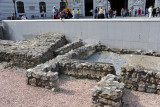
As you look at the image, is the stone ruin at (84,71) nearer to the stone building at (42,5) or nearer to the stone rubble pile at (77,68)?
the stone rubble pile at (77,68)

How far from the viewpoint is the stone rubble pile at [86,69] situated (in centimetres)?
691

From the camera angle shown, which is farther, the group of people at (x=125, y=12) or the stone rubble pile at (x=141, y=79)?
the group of people at (x=125, y=12)

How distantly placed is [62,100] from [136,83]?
2863 millimetres

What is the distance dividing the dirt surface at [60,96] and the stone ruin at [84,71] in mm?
305

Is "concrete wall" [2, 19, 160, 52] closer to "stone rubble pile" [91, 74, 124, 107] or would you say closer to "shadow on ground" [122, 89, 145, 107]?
"shadow on ground" [122, 89, 145, 107]

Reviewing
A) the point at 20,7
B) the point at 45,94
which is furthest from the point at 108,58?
the point at 20,7

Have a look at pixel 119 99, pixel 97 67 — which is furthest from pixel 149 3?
pixel 119 99

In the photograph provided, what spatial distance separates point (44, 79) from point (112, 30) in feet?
24.0

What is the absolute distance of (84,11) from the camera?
30531 millimetres

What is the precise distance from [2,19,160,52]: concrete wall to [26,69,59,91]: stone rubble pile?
7.01 m

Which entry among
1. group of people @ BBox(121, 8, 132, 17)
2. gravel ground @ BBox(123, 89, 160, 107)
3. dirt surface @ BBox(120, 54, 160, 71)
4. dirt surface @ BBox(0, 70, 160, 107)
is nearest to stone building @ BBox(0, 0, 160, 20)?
group of people @ BBox(121, 8, 132, 17)

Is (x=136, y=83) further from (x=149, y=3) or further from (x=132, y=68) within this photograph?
(x=149, y=3)

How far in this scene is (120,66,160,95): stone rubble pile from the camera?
19.1ft

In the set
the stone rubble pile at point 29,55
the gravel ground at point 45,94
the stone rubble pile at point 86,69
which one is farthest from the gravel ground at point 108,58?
the gravel ground at point 45,94
